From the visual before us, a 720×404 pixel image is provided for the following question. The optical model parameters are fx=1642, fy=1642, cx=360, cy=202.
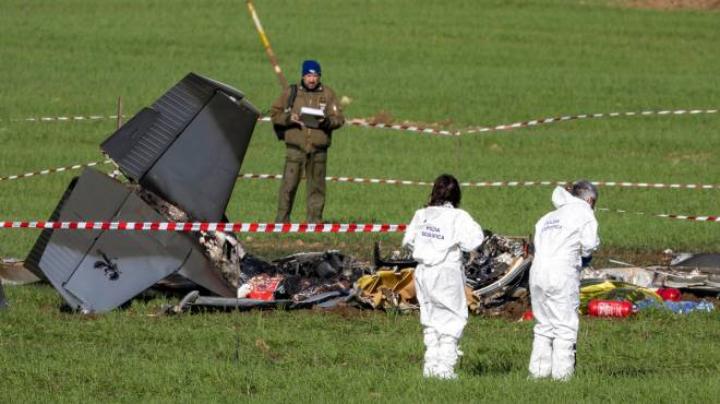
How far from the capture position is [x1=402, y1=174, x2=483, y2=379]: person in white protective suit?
11023 mm

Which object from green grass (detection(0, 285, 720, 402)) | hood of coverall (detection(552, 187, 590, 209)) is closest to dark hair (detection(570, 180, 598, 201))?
hood of coverall (detection(552, 187, 590, 209))

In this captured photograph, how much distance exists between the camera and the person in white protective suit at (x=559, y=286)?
1106 cm

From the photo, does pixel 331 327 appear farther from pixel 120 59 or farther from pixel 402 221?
pixel 120 59

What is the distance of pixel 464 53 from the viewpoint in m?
41.2

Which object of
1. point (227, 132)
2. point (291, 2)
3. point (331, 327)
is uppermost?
point (291, 2)

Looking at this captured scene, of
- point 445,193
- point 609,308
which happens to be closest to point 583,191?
point 445,193

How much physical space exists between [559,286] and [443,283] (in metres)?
0.78

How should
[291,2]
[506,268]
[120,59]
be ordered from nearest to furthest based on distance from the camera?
[506,268] < [120,59] < [291,2]

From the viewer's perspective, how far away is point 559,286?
1107 cm

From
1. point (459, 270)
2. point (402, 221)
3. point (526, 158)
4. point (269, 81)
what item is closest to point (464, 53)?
point (269, 81)

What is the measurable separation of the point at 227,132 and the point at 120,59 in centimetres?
2428

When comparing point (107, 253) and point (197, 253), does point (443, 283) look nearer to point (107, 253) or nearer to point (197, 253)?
point (197, 253)

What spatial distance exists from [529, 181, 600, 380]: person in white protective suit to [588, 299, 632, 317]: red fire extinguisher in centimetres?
294

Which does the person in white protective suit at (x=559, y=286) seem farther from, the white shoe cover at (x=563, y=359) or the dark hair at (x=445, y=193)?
the dark hair at (x=445, y=193)
